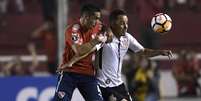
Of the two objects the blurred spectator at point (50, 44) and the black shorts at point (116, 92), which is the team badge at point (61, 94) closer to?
the black shorts at point (116, 92)

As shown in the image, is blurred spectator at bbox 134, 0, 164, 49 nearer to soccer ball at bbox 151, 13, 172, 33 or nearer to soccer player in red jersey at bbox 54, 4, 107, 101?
soccer ball at bbox 151, 13, 172, 33

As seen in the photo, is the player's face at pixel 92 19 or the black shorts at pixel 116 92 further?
the black shorts at pixel 116 92

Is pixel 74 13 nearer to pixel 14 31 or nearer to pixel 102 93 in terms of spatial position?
pixel 14 31

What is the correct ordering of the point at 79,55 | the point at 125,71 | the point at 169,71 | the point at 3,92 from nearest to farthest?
the point at 79,55 → the point at 3,92 → the point at 125,71 → the point at 169,71

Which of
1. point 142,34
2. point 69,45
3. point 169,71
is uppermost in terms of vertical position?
point 69,45

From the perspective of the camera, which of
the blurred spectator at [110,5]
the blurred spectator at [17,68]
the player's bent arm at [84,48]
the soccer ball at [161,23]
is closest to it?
the player's bent arm at [84,48]

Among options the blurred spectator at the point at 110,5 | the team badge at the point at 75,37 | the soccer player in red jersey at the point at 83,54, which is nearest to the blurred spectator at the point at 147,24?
the blurred spectator at the point at 110,5

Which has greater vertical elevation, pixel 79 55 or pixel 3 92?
pixel 79 55

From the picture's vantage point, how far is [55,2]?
56.0 ft

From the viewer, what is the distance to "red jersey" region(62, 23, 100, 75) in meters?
11.2

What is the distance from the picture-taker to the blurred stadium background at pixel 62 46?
16266 mm

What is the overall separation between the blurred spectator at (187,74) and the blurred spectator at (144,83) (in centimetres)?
194

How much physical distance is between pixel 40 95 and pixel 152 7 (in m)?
4.06

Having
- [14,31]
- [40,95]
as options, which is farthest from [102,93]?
[14,31]
